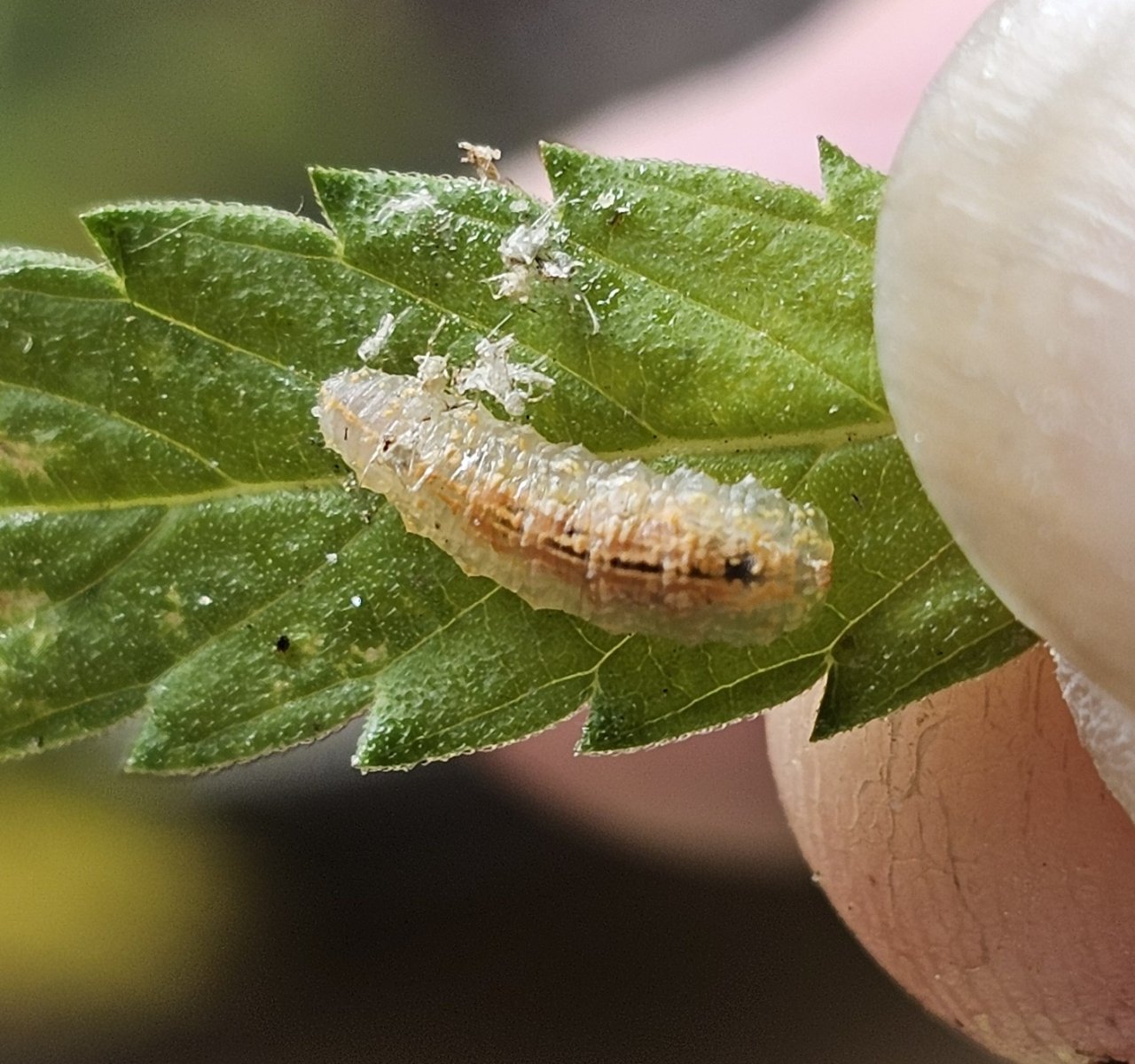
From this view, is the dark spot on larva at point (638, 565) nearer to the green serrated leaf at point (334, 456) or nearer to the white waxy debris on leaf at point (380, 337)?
the green serrated leaf at point (334, 456)

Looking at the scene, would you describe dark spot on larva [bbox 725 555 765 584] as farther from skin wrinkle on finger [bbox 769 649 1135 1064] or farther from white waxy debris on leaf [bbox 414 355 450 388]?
skin wrinkle on finger [bbox 769 649 1135 1064]

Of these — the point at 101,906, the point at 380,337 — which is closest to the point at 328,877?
the point at 101,906

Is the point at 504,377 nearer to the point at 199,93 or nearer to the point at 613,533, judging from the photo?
the point at 613,533

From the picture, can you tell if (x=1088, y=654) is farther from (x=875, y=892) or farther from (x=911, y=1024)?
(x=911, y=1024)

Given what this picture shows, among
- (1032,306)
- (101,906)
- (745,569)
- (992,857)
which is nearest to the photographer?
(1032,306)

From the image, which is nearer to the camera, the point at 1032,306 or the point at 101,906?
the point at 1032,306

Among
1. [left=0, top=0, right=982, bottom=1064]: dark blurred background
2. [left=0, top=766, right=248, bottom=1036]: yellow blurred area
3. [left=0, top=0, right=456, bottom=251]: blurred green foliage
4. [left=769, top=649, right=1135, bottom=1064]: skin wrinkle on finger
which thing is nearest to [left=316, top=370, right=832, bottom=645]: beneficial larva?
[left=769, top=649, right=1135, bottom=1064]: skin wrinkle on finger
